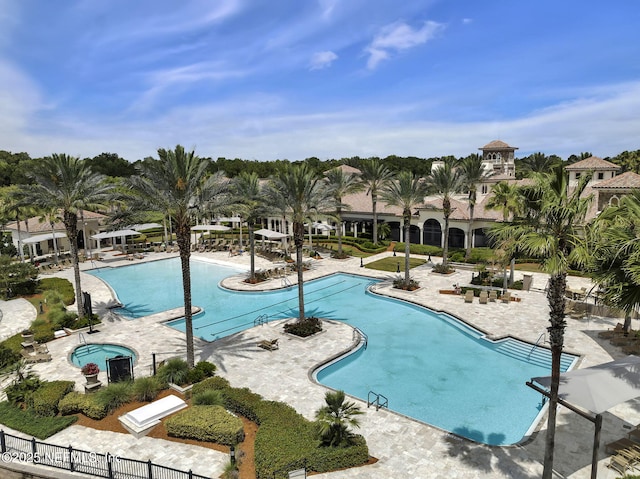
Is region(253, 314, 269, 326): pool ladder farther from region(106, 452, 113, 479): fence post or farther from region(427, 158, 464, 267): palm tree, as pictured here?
region(427, 158, 464, 267): palm tree

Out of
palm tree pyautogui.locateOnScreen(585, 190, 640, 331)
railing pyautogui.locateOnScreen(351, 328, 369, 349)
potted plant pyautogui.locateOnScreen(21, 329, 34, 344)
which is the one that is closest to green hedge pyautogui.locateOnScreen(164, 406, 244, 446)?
railing pyautogui.locateOnScreen(351, 328, 369, 349)

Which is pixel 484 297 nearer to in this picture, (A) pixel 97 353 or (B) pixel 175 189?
(B) pixel 175 189

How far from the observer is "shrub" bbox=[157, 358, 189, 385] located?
17391 mm

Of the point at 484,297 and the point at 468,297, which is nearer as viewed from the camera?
the point at 484,297

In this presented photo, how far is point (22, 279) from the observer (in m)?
31.3

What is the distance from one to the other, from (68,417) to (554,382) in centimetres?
1647

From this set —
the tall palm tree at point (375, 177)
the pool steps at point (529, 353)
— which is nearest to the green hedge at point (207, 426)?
the pool steps at point (529, 353)

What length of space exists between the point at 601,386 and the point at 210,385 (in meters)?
13.9

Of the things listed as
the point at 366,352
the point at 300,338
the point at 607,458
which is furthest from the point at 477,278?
the point at 607,458

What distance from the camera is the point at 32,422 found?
14648mm

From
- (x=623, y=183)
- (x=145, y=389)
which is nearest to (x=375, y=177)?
(x=623, y=183)

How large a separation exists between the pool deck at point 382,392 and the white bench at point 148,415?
1.11 feet

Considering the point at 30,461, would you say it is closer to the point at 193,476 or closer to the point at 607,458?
the point at 193,476

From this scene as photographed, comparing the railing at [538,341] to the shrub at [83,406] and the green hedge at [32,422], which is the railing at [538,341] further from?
the green hedge at [32,422]
